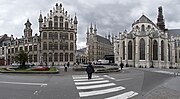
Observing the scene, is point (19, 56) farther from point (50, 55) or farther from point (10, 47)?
point (10, 47)

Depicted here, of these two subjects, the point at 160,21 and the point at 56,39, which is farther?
the point at 160,21

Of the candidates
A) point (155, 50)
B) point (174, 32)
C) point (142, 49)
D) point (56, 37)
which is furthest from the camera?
point (174, 32)

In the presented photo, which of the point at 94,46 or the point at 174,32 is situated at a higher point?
the point at 174,32

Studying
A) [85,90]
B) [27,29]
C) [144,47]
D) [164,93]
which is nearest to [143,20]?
[144,47]

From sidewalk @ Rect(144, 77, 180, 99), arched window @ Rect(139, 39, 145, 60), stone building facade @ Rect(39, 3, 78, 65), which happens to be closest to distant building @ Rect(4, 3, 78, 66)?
stone building facade @ Rect(39, 3, 78, 65)

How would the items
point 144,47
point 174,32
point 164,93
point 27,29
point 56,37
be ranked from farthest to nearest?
point 174,32 → point 27,29 → point 144,47 → point 56,37 → point 164,93

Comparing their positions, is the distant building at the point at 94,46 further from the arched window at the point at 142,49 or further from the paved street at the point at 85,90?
the paved street at the point at 85,90

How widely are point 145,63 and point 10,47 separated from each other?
2257 inches

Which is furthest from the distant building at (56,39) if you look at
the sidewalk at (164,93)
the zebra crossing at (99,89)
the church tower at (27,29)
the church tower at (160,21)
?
the sidewalk at (164,93)

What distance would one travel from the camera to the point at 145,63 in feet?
245

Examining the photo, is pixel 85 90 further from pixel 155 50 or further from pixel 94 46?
pixel 94 46

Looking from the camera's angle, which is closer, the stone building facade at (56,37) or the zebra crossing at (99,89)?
the zebra crossing at (99,89)

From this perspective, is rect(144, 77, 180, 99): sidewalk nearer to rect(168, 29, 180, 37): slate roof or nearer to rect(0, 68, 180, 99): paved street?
rect(0, 68, 180, 99): paved street

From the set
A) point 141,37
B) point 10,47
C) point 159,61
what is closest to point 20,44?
point 10,47
